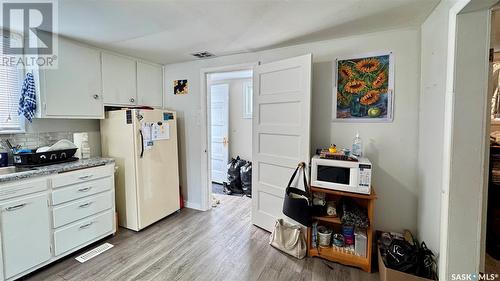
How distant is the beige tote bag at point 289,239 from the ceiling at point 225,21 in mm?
1997

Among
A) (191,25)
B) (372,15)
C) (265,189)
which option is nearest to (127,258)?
(265,189)

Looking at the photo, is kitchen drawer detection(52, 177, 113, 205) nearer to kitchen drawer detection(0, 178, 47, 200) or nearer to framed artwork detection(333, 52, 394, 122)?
kitchen drawer detection(0, 178, 47, 200)

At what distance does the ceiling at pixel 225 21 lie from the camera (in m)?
1.71

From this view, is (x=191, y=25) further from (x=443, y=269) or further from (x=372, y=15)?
(x=443, y=269)

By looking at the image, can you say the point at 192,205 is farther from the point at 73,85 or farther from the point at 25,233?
Result: the point at 73,85

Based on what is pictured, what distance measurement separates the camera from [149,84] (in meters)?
3.30

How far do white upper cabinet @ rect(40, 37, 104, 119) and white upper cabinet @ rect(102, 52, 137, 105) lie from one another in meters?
0.08

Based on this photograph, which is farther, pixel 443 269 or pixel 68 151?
pixel 68 151

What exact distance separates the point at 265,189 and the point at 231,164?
1.78m

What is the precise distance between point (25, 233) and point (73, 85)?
148cm

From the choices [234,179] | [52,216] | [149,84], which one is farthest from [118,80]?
[234,179]

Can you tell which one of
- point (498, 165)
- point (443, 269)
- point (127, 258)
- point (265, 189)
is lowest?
point (127, 258)

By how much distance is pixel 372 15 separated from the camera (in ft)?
6.22

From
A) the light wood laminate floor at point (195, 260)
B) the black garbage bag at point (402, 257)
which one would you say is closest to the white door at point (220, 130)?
the light wood laminate floor at point (195, 260)
